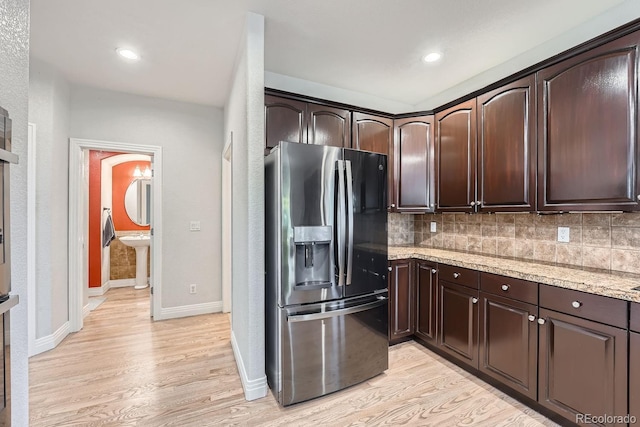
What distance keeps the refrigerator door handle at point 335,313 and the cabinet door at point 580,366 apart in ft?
3.45

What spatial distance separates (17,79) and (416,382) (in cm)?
285

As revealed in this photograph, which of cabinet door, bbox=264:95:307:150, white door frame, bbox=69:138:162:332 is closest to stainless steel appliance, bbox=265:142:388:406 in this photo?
cabinet door, bbox=264:95:307:150

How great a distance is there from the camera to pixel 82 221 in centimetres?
330

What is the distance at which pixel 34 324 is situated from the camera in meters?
2.67

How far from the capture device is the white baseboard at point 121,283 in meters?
5.10

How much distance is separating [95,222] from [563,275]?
577cm

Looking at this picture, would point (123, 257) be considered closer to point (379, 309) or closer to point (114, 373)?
point (114, 373)

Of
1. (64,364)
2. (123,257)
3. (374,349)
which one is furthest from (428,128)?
(123,257)

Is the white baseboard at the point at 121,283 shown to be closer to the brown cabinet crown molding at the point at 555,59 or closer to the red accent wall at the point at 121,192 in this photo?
the red accent wall at the point at 121,192

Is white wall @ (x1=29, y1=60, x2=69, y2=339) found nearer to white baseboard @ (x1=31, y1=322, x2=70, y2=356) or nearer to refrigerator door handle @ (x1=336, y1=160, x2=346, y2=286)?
white baseboard @ (x1=31, y1=322, x2=70, y2=356)

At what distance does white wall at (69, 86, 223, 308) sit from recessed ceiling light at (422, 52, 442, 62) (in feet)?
8.39

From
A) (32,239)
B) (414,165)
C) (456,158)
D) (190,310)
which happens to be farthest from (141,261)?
(456,158)

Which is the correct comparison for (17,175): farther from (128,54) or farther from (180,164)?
(180,164)

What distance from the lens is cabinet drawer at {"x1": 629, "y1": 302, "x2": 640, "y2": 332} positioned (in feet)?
4.70
